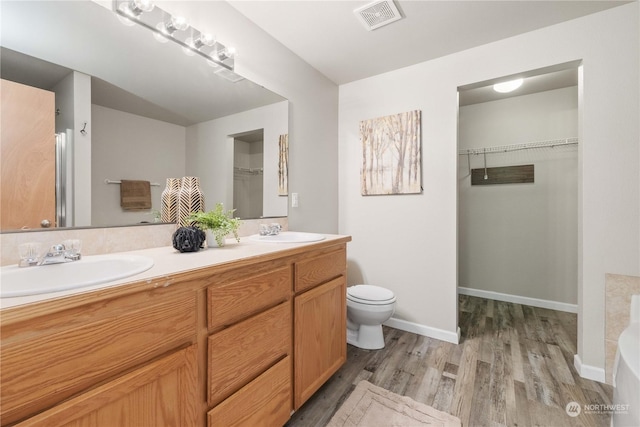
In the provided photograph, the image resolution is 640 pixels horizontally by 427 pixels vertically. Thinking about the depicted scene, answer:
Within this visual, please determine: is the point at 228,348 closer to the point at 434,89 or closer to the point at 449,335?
the point at 449,335

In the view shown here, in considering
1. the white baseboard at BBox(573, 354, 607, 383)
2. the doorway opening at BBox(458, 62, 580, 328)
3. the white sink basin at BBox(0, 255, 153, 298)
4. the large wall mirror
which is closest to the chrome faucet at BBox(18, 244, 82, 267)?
the white sink basin at BBox(0, 255, 153, 298)

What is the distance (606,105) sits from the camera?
1670 millimetres

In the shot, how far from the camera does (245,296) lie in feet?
3.43

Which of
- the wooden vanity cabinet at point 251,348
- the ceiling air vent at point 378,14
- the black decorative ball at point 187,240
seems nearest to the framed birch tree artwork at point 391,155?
the ceiling air vent at point 378,14

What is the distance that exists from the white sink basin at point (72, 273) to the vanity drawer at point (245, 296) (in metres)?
0.25

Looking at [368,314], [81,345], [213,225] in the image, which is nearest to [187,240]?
[213,225]

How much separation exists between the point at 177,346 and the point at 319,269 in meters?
0.80

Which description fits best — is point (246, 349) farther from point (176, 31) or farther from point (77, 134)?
point (176, 31)

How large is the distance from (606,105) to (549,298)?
6.83 feet

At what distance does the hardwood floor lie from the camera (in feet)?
4.69

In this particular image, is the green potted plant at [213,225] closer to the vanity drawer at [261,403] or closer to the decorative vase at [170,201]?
the decorative vase at [170,201]

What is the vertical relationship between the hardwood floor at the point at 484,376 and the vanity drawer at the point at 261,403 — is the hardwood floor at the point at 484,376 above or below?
below

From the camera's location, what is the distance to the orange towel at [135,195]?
1.23m

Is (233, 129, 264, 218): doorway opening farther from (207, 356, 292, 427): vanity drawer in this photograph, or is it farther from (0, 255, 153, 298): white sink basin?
(207, 356, 292, 427): vanity drawer
